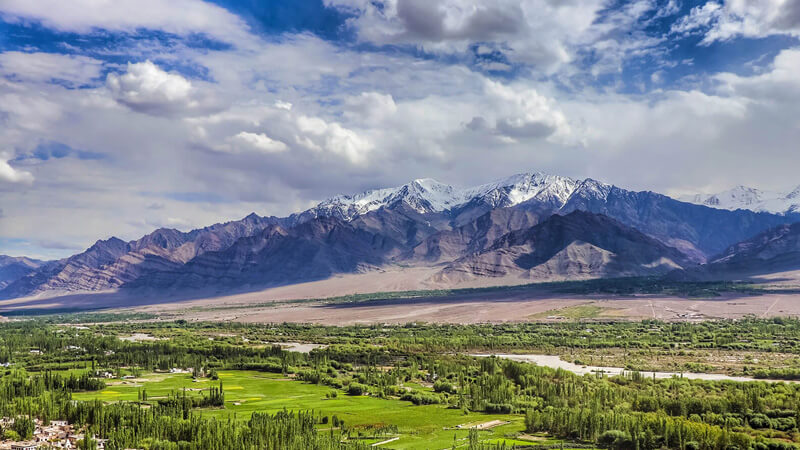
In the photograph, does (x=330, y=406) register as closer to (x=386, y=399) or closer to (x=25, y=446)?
(x=386, y=399)

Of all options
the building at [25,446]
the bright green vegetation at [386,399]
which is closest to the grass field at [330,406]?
the bright green vegetation at [386,399]

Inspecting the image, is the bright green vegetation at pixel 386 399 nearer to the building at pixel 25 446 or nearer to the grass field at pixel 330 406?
the grass field at pixel 330 406

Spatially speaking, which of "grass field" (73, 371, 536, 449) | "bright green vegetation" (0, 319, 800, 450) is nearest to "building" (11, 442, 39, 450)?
"bright green vegetation" (0, 319, 800, 450)

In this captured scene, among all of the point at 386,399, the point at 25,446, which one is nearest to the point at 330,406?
the point at 386,399

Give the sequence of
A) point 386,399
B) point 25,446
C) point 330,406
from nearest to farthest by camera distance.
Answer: point 25,446, point 330,406, point 386,399

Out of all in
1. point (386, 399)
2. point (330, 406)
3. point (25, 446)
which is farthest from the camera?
point (386, 399)

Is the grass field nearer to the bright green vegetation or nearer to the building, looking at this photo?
the bright green vegetation
